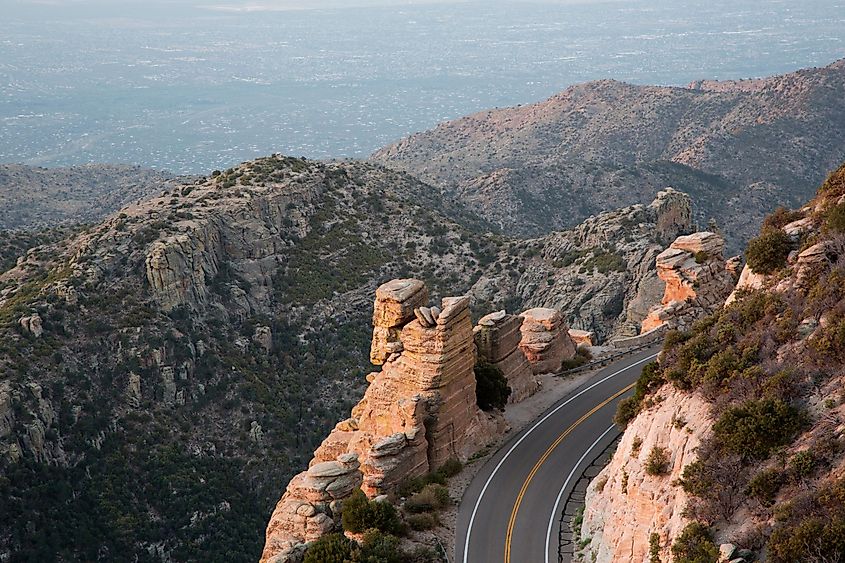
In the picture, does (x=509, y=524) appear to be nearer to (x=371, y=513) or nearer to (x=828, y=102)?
(x=371, y=513)

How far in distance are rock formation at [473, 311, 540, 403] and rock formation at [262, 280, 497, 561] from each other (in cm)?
417

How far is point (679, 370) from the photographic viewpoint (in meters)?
28.0

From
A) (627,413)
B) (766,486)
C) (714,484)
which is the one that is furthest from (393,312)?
(766,486)

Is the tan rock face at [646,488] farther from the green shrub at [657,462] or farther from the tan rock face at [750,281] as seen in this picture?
the tan rock face at [750,281]

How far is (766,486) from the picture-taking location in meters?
21.2

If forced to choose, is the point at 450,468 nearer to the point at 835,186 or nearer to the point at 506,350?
the point at 506,350

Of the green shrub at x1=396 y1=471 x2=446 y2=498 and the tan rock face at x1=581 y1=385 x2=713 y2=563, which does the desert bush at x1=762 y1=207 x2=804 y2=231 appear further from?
the green shrub at x1=396 y1=471 x2=446 y2=498

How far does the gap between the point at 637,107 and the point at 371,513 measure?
171990 mm

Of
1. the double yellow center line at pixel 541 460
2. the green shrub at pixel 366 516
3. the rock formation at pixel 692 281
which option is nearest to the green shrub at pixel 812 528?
the double yellow center line at pixel 541 460

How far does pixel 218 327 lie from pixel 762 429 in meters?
53.5

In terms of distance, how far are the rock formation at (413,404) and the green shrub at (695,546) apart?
13.9 m

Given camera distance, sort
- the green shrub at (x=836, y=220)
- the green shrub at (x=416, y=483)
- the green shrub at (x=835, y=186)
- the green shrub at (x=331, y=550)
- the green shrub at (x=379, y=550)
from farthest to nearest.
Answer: the green shrub at (x=416, y=483) → the green shrub at (x=835, y=186) → the green shrub at (x=379, y=550) → the green shrub at (x=836, y=220) → the green shrub at (x=331, y=550)

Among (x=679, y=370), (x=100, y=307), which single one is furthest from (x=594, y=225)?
(x=679, y=370)

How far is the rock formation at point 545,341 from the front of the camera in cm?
4869
